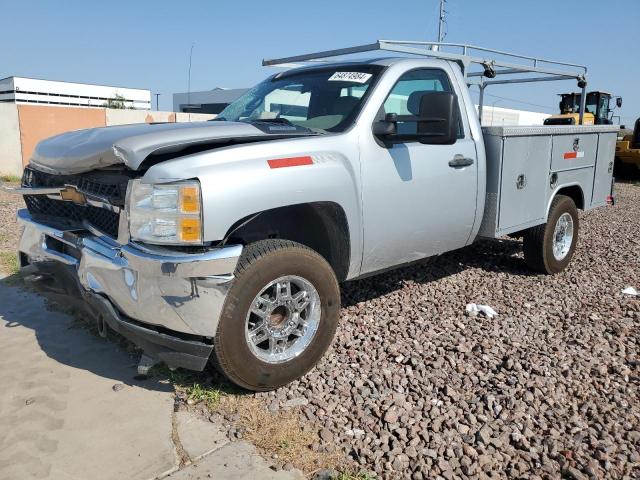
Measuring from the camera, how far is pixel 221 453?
2664mm

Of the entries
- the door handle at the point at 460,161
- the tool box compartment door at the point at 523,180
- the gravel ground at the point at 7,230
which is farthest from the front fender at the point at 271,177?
the gravel ground at the point at 7,230

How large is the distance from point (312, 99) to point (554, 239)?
317 cm

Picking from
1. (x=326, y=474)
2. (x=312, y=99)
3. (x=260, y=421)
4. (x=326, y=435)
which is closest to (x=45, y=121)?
(x=312, y=99)

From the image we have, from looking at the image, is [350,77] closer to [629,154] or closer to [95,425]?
[95,425]

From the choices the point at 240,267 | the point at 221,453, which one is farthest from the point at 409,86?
the point at 221,453

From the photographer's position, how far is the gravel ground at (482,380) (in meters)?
2.65

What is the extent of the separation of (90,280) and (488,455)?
7.59 ft

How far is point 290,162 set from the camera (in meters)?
3.12

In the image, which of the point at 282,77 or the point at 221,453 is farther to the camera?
the point at 282,77

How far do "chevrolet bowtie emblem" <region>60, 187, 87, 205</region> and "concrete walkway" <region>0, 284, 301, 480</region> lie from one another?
110cm

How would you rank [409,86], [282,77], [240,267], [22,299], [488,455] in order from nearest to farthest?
[488,455] → [240,267] → [409,86] → [282,77] → [22,299]

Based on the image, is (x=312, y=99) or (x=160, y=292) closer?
(x=160, y=292)

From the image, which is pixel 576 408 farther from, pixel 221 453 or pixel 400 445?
pixel 221 453

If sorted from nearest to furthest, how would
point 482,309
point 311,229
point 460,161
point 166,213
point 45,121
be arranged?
1. point 166,213
2. point 311,229
3. point 460,161
4. point 482,309
5. point 45,121
